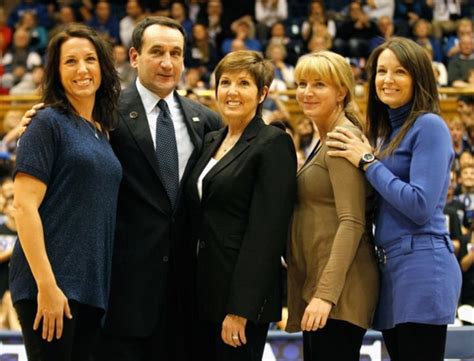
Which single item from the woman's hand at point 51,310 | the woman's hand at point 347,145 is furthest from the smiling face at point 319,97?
the woman's hand at point 51,310

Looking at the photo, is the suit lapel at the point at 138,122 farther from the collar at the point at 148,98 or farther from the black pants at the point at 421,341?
the black pants at the point at 421,341

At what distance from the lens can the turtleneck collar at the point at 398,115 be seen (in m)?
3.69

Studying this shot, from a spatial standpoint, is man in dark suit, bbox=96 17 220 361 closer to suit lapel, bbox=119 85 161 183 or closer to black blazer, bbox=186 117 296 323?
suit lapel, bbox=119 85 161 183

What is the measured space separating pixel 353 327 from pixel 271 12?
10.4m

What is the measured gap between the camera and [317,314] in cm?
355

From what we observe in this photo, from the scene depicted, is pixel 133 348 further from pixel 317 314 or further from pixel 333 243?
pixel 333 243

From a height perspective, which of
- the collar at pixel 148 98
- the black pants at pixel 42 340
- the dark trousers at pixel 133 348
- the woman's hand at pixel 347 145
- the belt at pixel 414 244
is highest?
the collar at pixel 148 98

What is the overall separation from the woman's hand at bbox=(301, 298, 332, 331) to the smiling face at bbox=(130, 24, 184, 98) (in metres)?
1.18

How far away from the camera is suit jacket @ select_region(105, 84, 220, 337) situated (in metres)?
3.88

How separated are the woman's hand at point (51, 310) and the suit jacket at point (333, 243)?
0.95 meters

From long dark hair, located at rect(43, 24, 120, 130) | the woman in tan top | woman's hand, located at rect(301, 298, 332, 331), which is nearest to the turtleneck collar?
the woman in tan top

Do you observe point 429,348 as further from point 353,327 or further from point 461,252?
point 461,252

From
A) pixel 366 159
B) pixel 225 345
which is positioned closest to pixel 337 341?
pixel 225 345

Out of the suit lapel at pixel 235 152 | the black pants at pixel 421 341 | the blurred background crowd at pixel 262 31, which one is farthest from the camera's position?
the blurred background crowd at pixel 262 31
